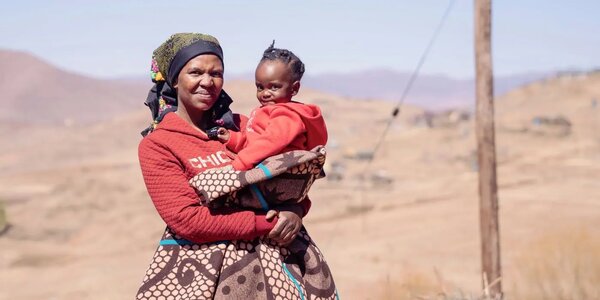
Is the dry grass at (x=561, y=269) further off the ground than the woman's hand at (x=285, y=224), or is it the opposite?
the woman's hand at (x=285, y=224)

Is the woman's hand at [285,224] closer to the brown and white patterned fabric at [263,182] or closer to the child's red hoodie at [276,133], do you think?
the brown and white patterned fabric at [263,182]

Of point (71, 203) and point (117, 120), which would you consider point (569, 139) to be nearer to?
point (71, 203)

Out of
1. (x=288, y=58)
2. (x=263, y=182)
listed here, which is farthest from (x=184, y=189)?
(x=288, y=58)

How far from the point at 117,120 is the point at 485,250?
56683mm

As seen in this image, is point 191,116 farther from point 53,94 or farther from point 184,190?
point 53,94

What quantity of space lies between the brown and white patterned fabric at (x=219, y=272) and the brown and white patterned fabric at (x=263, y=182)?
0.16 metres

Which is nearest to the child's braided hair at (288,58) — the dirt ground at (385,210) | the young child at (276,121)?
the young child at (276,121)

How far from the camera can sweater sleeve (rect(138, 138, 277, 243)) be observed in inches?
108

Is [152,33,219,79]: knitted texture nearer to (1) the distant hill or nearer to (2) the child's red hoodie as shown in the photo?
(2) the child's red hoodie

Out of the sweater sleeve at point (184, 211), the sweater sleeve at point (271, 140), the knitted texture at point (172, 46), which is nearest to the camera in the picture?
the sweater sleeve at point (184, 211)

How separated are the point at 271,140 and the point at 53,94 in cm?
11844

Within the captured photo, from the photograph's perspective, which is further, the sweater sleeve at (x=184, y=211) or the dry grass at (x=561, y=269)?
the dry grass at (x=561, y=269)

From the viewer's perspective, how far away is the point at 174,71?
117 inches

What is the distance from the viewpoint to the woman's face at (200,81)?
2.90 meters
